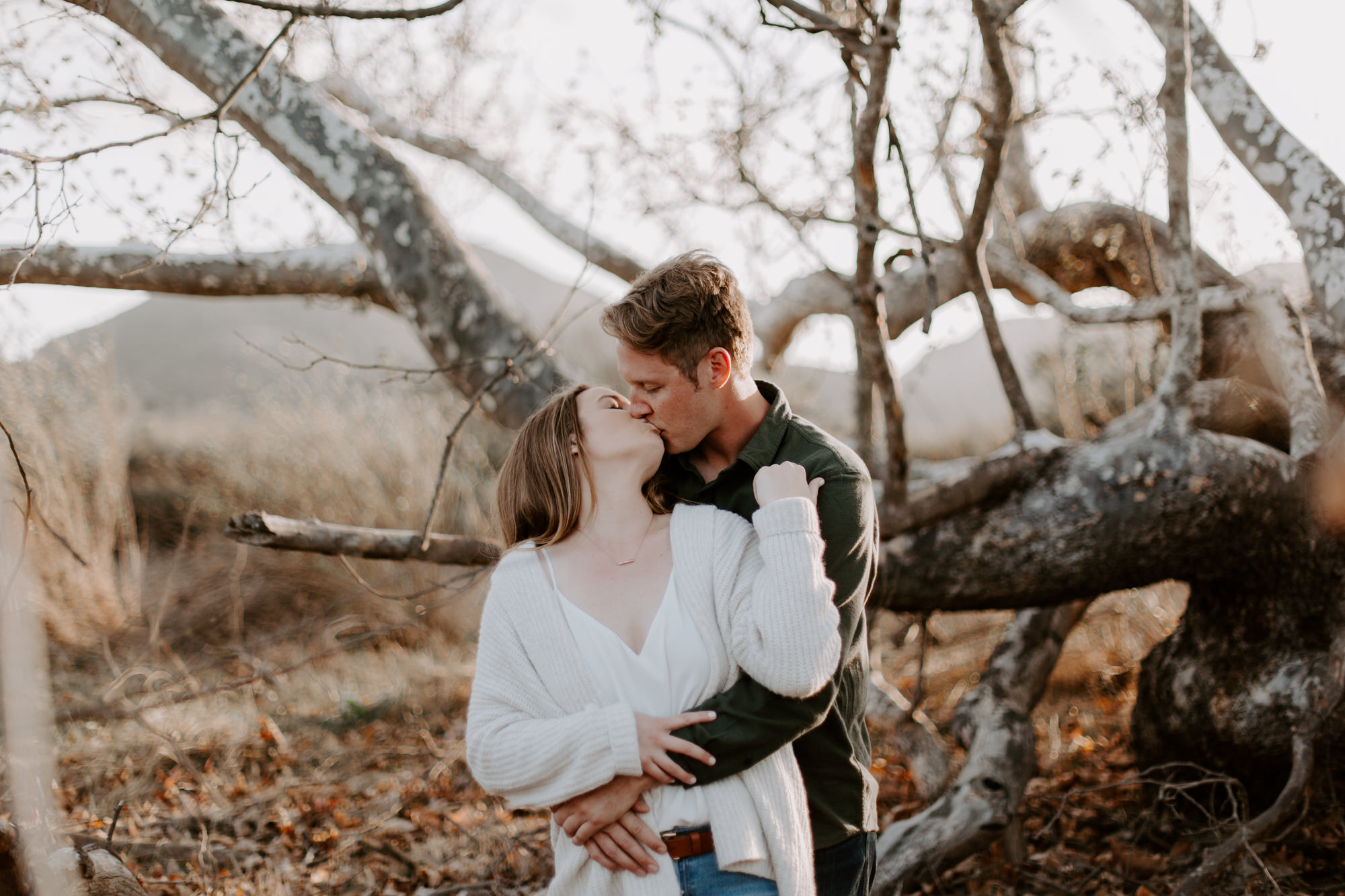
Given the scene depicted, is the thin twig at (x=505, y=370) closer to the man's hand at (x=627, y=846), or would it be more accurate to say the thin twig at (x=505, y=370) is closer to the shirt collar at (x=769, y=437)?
the shirt collar at (x=769, y=437)

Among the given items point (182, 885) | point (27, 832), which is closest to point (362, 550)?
point (27, 832)

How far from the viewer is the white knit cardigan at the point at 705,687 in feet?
5.10

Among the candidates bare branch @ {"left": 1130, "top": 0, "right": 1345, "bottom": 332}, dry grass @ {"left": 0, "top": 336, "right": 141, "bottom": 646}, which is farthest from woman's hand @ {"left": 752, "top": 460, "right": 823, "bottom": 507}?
dry grass @ {"left": 0, "top": 336, "right": 141, "bottom": 646}

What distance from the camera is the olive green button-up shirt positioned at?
1.59 m

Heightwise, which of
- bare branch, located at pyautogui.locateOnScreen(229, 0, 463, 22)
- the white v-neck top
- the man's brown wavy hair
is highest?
bare branch, located at pyautogui.locateOnScreen(229, 0, 463, 22)

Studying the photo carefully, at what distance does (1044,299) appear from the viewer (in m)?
3.24

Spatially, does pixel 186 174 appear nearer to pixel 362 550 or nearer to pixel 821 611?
pixel 362 550

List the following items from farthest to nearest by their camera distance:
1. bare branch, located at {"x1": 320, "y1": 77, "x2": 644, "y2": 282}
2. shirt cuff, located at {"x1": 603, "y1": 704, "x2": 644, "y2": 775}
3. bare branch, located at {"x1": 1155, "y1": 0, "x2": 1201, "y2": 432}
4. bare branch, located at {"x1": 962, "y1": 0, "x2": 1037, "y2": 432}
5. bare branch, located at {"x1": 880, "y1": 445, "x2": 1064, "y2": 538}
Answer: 1. bare branch, located at {"x1": 320, "y1": 77, "x2": 644, "y2": 282}
2. bare branch, located at {"x1": 880, "y1": 445, "x2": 1064, "y2": 538}
3. bare branch, located at {"x1": 1155, "y1": 0, "x2": 1201, "y2": 432}
4. bare branch, located at {"x1": 962, "y1": 0, "x2": 1037, "y2": 432}
5. shirt cuff, located at {"x1": 603, "y1": 704, "x2": 644, "y2": 775}

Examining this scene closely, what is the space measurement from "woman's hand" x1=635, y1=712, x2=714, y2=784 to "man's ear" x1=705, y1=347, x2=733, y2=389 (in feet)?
2.49

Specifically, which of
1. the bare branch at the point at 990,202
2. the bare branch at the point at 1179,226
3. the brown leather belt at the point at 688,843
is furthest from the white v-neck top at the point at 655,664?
the bare branch at the point at 1179,226

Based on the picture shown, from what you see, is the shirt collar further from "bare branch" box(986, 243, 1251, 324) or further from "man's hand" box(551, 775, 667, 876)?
"bare branch" box(986, 243, 1251, 324)

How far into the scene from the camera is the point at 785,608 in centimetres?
156

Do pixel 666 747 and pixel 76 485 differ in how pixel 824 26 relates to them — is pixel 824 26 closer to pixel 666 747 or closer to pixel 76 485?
pixel 666 747

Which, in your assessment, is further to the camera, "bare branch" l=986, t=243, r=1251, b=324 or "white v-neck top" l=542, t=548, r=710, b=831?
"bare branch" l=986, t=243, r=1251, b=324
